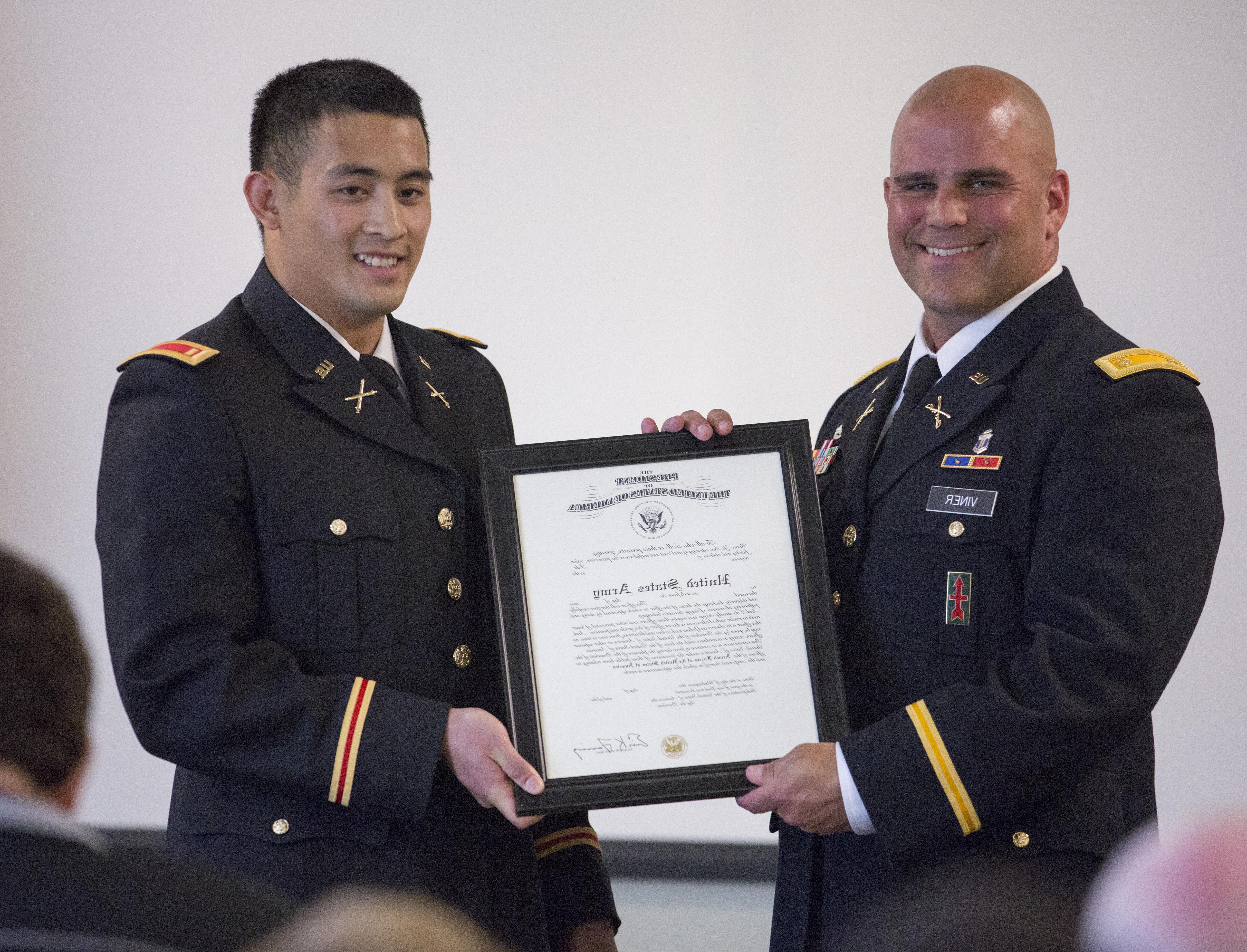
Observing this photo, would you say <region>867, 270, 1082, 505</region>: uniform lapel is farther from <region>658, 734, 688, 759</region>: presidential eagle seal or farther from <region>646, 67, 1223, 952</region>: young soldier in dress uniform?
<region>658, 734, 688, 759</region>: presidential eagle seal

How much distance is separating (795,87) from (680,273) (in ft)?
2.05

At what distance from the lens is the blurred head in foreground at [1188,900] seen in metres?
0.59

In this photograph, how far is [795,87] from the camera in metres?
3.89

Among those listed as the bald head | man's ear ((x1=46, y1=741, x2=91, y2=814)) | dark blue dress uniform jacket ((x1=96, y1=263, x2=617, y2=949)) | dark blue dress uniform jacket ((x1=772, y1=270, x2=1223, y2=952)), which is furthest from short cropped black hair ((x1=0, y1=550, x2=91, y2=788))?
the bald head

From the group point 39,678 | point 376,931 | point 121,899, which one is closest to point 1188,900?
point 376,931

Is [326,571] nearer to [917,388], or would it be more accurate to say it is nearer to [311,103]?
[311,103]

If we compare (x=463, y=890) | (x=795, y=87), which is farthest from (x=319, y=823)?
(x=795, y=87)

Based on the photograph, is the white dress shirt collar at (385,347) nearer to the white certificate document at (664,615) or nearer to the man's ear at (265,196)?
the man's ear at (265,196)

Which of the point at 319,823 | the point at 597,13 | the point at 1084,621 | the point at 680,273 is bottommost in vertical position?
the point at 319,823

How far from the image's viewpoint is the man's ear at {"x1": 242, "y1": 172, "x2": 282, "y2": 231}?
2.29 metres

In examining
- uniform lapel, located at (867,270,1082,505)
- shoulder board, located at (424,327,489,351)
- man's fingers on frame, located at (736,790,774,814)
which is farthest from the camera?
shoulder board, located at (424,327,489,351)

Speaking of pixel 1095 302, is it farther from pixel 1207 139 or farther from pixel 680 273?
pixel 680 273
